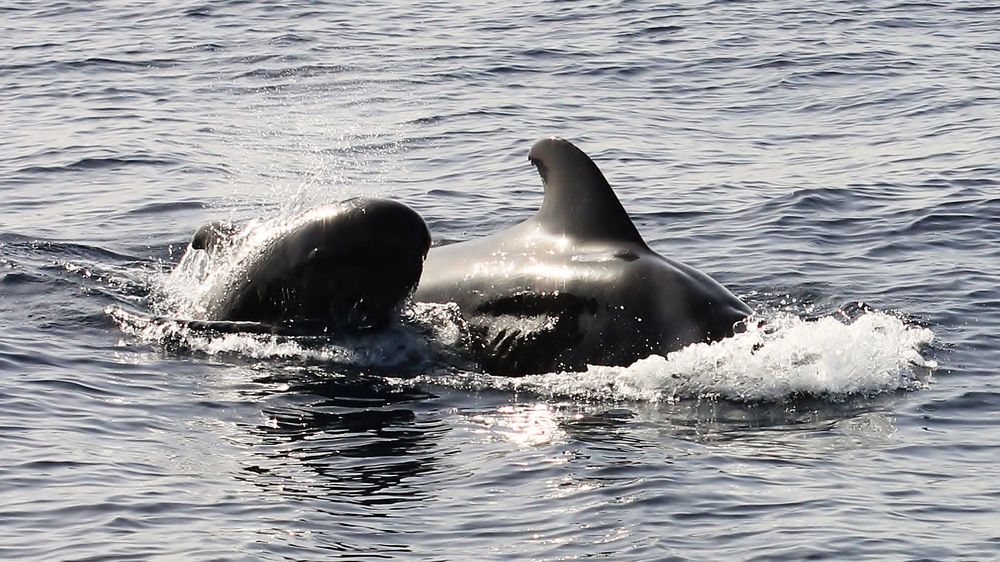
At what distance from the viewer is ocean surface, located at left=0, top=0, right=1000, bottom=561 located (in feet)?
34.4

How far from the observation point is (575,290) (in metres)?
13.5

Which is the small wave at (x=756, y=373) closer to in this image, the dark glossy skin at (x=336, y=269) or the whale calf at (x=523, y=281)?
the whale calf at (x=523, y=281)

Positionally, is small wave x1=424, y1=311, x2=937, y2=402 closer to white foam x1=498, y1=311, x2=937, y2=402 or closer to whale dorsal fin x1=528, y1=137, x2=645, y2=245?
white foam x1=498, y1=311, x2=937, y2=402

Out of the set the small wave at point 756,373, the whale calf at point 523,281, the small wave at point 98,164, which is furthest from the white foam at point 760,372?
the small wave at point 98,164

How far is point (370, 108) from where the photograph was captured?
28.6 meters

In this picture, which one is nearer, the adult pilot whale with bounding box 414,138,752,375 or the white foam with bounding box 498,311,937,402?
the white foam with bounding box 498,311,937,402

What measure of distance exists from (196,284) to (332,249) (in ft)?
9.05

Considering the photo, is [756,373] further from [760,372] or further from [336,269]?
[336,269]

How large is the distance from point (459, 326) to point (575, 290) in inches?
45.7

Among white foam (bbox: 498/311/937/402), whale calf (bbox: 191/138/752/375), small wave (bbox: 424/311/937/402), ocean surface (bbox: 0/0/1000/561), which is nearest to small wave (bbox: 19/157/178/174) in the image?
ocean surface (bbox: 0/0/1000/561)

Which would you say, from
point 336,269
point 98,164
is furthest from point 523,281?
point 98,164

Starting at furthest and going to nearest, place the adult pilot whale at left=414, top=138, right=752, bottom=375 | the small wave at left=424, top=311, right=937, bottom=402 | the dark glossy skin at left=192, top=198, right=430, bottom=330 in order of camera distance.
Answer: the dark glossy skin at left=192, top=198, right=430, bottom=330 → the adult pilot whale at left=414, top=138, right=752, bottom=375 → the small wave at left=424, top=311, right=937, bottom=402

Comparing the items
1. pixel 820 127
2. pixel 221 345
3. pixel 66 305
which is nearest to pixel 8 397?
pixel 221 345

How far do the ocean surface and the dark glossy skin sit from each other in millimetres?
263
